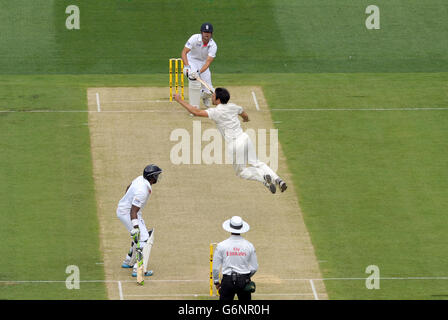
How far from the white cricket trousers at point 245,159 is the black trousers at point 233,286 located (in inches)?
171

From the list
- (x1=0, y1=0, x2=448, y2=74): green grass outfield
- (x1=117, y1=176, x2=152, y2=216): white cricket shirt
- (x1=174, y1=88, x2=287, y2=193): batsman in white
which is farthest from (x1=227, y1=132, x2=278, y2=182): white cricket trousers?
(x1=0, y1=0, x2=448, y2=74): green grass outfield

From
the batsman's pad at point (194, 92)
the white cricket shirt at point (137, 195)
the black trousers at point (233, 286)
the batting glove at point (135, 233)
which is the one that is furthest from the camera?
the batsman's pad at point (194, 92)

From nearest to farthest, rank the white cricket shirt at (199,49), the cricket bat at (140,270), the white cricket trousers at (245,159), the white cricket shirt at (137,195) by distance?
the white cricket shirt at (137,195) < the cricket bat at (140,270) < the white cricket trousers at (245,159) < the white cricket shirt at (199,49)

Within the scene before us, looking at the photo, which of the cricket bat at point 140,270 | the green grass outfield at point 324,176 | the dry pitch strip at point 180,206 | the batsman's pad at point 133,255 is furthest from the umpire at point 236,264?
the batsman's pad at point 133,255

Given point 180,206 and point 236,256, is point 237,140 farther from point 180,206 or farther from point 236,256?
point 236,256

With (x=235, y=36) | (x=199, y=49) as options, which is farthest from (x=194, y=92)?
(x=235, y=36)

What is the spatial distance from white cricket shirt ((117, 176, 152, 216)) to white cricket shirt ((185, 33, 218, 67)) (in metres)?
9.73

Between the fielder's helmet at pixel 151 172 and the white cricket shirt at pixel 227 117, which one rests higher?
the white cricket shirt at pixel 227 117

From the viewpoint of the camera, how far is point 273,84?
129ft

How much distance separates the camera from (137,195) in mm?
26312

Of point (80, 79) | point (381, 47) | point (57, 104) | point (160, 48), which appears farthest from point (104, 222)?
point (381, 47)

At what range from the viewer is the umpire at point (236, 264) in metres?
24.0

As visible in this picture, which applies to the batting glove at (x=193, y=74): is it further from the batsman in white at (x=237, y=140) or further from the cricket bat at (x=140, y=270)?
the cricket bat at (x=140, y=270)

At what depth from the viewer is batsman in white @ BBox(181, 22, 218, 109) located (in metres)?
35.3
